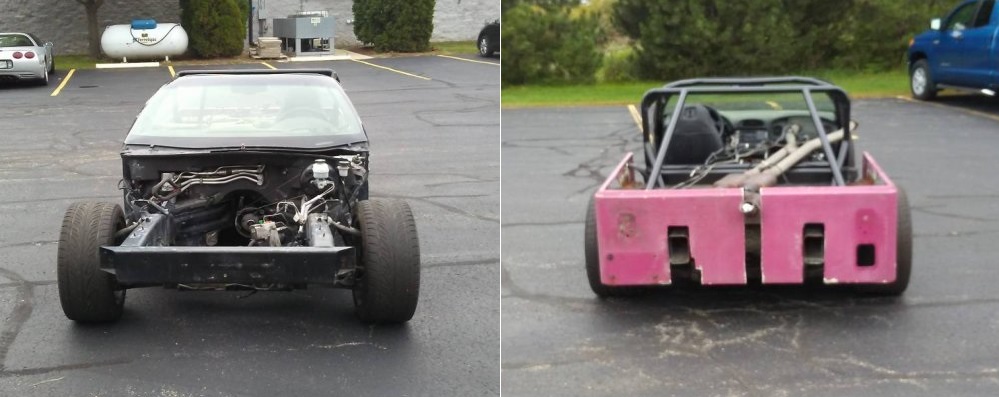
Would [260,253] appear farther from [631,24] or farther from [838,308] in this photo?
[631,24]

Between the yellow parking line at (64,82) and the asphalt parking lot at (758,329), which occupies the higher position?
the yellow parking line at (64,82)

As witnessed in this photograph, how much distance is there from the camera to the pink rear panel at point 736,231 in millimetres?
5895

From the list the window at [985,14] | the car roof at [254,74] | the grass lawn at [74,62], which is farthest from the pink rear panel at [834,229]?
the grass lawn at [74,62]

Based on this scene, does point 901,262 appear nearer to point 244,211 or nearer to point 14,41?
point 244,211

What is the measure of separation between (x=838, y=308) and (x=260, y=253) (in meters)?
3.18

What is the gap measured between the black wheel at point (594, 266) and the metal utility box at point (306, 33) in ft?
86.0

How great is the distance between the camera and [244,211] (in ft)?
21.2

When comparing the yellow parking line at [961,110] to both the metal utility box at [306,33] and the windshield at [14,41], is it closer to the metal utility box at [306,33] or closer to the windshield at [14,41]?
the metal utility box at [306,33]

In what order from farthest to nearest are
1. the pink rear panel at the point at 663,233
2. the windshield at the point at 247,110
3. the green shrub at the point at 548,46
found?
the green shrub at the point at 548,46 < the windshield at the point at 247,110 < the pink rear panel at the point at 663,233

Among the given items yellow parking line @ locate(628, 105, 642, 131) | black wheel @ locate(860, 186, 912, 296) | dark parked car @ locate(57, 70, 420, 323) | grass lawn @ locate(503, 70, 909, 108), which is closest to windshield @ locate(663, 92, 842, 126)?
black wheel @ locate(860, 186, 912, 296)

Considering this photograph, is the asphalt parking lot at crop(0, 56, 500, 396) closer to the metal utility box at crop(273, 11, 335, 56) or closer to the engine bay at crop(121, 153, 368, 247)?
the engine bay at crop(121, 153, 368, 247)

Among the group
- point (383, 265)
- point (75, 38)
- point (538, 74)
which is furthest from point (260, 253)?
point (75, 38)

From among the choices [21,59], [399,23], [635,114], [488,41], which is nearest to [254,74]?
[635,114]

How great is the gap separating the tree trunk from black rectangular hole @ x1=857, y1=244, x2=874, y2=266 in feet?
94.1
